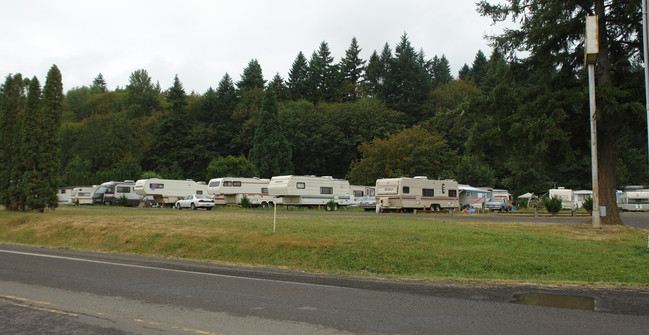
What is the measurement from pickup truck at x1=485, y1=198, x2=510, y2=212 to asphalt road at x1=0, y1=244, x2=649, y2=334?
35827mm

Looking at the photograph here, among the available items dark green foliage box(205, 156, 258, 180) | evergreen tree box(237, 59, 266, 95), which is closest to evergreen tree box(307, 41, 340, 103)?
evergreen tree box(237, 59, 266, 95)

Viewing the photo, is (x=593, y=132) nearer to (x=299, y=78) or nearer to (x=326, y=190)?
(x=326, y=190)

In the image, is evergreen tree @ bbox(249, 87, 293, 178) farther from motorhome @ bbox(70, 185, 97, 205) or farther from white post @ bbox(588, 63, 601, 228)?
white post @ bbox(588, 63, 601, 228)

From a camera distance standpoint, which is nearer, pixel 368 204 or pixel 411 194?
pixel 411 194

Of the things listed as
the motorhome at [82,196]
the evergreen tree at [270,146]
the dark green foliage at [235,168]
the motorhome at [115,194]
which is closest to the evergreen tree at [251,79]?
the evergreen tree at [270,146]

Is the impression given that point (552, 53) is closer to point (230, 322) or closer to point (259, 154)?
point (230, 322)

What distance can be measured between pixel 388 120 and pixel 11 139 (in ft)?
199

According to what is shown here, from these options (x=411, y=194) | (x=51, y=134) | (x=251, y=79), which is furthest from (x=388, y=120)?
(x=51, y=134)

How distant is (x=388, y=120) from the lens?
80.6 meters

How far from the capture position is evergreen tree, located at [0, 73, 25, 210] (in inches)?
1052

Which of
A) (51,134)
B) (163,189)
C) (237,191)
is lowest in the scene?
(237,191)

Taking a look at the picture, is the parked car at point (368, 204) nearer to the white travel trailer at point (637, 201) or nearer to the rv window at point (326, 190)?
the rv window at point (326, 190)

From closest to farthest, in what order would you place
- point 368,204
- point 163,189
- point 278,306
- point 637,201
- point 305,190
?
point 278,306
point 305,190
point 368,204
point 163,189
point 637,201

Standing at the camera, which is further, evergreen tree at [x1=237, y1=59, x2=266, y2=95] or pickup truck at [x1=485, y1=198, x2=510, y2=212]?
evergreen tree at [x1=237, y1=59, x2=266, y2=95]
